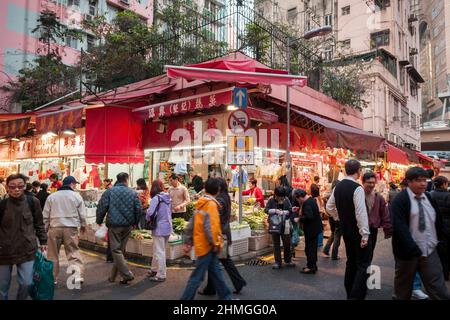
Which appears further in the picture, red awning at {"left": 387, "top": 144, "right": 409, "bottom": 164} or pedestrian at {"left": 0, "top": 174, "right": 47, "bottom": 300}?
red awning at {"left": 387, "top": 144, "right": 409, "bottom": 164}

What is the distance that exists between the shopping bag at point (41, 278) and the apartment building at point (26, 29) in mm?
20154

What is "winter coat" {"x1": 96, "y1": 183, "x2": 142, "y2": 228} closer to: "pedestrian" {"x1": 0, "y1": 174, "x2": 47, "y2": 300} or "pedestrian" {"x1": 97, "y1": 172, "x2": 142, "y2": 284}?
"pedestrian" {"x1": 97, "y1": 172, "x2": 142, "y2": 284}

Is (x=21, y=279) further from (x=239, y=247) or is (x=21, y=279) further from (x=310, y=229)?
(x=310, y=229)

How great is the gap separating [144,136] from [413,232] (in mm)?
9995

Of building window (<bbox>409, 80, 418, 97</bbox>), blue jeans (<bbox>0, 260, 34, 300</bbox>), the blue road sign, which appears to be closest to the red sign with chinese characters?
the blue road sign

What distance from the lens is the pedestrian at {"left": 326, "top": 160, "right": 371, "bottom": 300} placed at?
4.57 meters

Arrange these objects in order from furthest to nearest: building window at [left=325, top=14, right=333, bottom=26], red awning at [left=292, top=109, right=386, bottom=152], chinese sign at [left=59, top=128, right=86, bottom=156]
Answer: building window at [left=325, top=14, right=333, bottom=26] < chinese sign at [left=59, top=128, right=86, bottom=156] < red awning at [left=292, top=109, right=386, bottom=152]

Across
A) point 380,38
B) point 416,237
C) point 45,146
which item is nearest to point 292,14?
point 380,38

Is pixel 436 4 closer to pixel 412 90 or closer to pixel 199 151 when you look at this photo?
pixel 412 90

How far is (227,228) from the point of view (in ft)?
18.2

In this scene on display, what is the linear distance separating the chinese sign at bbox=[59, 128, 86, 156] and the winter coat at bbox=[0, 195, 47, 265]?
27.4 ft

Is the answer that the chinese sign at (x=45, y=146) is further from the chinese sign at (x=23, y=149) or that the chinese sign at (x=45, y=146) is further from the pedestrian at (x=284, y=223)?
the pedestrian at (x=284, y=223)

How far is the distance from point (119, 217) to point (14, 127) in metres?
9.48
